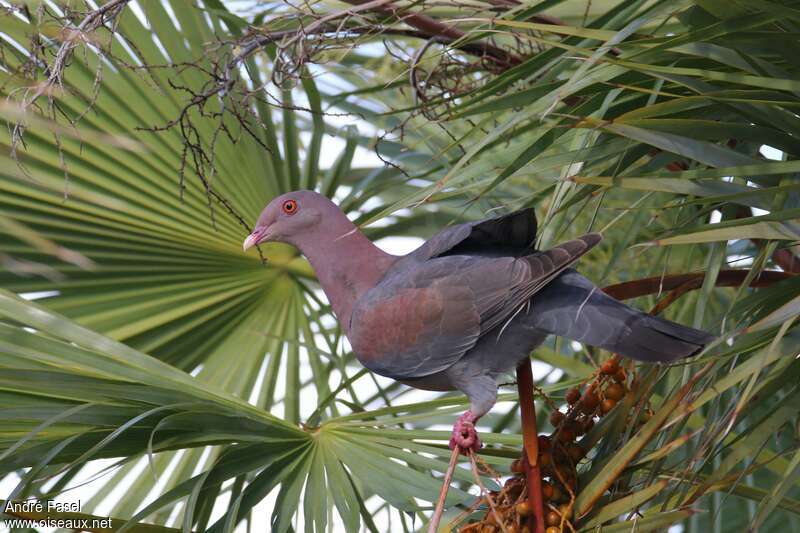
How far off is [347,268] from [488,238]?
1.04 feet

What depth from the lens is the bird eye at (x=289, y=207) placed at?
75.7 inches

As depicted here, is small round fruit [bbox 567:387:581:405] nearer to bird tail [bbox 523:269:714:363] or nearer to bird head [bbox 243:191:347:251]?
bird tail [bbox 523:269:714:363]

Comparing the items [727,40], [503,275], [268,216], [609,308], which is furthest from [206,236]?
[727,40]

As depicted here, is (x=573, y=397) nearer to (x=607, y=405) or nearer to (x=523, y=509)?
(x=607, y=405)

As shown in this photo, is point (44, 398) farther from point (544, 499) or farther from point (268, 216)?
point (544, 499)

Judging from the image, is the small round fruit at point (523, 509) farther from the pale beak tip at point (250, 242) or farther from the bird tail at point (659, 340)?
the pale beak tip at point (250, 242)

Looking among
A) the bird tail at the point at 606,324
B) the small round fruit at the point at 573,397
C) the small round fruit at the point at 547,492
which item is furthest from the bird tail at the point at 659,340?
the small round fruit at the point at 547,492

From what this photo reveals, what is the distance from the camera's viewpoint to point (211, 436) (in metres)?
1.54

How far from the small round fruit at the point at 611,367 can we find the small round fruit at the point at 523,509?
0.25 metres

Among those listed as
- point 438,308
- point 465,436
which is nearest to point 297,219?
point 438,308

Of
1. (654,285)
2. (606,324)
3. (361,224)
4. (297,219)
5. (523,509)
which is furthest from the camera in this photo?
(297,219)

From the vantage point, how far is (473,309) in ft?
5.07

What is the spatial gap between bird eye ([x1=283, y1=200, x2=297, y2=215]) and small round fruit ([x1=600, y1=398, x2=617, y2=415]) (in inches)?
32.2

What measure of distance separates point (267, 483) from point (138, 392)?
32 cm
